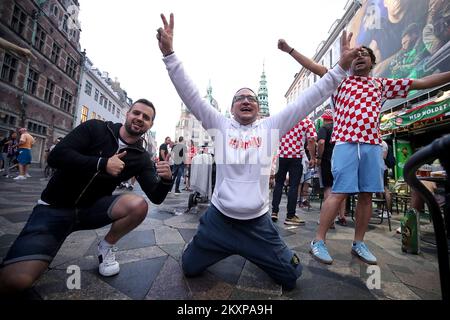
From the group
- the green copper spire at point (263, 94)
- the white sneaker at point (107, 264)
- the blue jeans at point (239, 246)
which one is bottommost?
the white sneaker at point (107, 264)

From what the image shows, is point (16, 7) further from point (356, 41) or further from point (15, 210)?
point (356, 41)

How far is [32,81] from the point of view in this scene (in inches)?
677

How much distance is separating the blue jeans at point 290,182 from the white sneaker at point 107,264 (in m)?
2.91

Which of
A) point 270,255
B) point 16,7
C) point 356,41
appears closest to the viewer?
point 270,255

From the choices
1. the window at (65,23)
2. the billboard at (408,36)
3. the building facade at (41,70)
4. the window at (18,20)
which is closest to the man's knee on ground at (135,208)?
the billboard at (408,36)

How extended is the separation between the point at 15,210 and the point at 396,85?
567 centimetres

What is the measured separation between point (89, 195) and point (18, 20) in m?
20.6

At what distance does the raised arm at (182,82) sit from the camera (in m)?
1.84

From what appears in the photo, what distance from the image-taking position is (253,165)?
1868mm

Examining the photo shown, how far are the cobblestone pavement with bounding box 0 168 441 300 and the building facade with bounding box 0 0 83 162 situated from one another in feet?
56.0

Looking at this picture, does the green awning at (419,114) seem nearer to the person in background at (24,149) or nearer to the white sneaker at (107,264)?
the white sneaker at (107,264)

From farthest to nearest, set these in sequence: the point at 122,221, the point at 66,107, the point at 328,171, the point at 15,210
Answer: the point at 66,107
the point at 328,171
the point at 15,210
the point at 122,221
